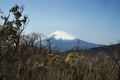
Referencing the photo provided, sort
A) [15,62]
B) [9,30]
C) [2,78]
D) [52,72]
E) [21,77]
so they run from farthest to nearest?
[9,30] → [15,62] → [52,72] → [21,77] → [2,78]

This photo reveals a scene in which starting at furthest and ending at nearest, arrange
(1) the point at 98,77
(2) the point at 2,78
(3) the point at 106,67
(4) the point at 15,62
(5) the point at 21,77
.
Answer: (3) the point at 106,67 → (4) the point at 15,62 → (1) the point at 98,77 → (5) the point at 21,77 → (2) the point at 2,78

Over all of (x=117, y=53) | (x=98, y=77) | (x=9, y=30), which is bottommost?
(x=98, y=77)

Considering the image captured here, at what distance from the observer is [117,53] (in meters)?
8.70

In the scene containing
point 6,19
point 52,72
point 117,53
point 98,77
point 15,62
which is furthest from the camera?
point 6,19

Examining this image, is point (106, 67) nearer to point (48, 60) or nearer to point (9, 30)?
point (48, 60)

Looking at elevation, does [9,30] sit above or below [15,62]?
above

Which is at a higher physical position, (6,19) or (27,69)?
(6,19)

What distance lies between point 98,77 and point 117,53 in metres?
2.42

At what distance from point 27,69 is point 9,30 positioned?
73.0ft

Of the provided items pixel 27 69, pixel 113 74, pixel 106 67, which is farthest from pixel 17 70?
pixel 106 67

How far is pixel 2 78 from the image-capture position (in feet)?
17.5

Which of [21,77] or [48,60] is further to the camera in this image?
[48,60]

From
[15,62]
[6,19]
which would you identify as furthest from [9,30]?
[15,62]

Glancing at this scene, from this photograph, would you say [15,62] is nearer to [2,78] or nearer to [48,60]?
[2,78]
